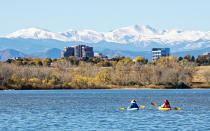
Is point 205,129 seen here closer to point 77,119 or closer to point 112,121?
point 112,121

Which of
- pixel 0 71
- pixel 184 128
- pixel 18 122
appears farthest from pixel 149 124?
pixel 0 71

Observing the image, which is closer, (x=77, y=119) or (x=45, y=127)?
(x=45, y=127)

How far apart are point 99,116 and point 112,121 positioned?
298 inches

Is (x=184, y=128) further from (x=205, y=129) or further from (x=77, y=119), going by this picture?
(x=77, y=119)

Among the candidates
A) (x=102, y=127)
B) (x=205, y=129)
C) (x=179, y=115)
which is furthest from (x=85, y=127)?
(x=179, y=115)

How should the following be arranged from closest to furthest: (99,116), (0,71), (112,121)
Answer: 1. (112,121)
2. (99,116)
3. (0,71)

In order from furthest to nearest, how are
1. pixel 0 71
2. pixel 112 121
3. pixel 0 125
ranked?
1. pixel 0 71
2. pixel 112 121
3. pixel 0 125

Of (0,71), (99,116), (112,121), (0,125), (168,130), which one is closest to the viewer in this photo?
(168,130)

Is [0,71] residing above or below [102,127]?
above

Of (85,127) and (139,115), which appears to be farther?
(139,115)

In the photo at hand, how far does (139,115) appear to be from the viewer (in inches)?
3044

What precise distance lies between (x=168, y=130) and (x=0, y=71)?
146072mm

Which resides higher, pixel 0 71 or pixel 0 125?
pixel 0 71

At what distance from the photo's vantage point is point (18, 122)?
6656cm
